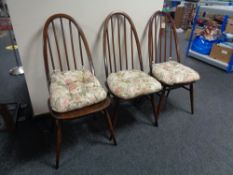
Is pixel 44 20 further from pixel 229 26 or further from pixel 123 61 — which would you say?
pixel 229 26

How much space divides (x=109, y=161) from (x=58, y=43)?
98 centimetres

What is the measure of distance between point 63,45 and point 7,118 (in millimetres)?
732

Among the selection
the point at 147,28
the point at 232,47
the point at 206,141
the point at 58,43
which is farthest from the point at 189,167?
the point at 232,47

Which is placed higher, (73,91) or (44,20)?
(44,20)

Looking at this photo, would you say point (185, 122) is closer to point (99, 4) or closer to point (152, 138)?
point (152, 138)

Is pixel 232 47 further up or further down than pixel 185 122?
further up

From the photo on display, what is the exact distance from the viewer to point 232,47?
2621 mm

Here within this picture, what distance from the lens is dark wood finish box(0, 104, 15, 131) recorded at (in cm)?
140

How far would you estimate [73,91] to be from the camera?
1.18 m

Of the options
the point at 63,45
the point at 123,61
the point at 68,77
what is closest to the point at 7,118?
the point at 68,77

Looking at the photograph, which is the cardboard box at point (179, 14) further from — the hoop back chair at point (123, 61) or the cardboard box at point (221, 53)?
the hoop back chair at point (123, 61)

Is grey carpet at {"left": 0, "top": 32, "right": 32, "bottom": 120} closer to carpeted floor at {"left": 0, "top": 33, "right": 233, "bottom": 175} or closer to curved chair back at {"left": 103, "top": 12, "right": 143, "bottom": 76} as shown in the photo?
Result: carpeted floor at {"left": 0, "top": 33, "right": 233, "bottom": 175}

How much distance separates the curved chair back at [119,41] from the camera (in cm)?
149

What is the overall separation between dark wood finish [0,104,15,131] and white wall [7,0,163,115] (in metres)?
0.20
